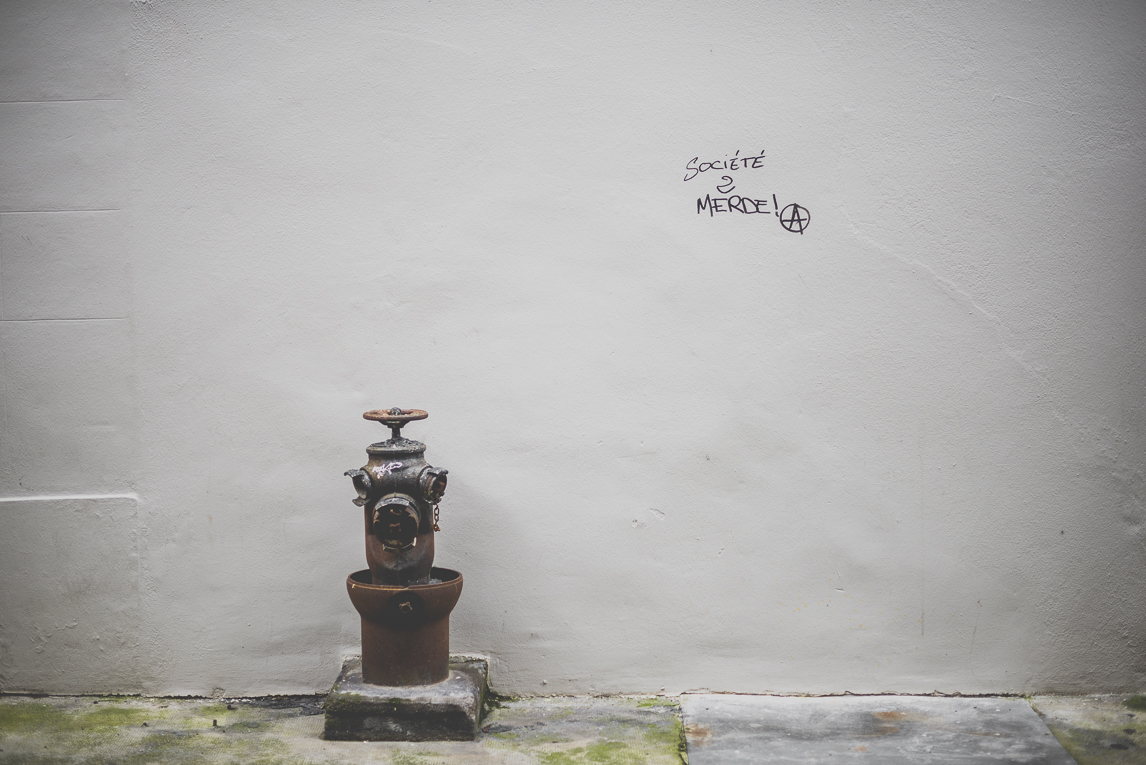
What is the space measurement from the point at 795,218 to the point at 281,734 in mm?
2716

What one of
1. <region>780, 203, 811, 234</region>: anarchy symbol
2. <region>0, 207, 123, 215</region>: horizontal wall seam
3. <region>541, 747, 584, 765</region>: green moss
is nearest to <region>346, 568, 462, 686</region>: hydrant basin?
<region>541, 747, 584, 765</region>: green moss

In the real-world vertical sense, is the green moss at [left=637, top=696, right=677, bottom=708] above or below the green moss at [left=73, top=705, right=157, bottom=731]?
below

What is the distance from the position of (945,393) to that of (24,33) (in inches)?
153

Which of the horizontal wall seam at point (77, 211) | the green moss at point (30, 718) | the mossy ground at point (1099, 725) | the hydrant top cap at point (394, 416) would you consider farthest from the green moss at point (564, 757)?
the horizontal wall seam at point (77, 211)

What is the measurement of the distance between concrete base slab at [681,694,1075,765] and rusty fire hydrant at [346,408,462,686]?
100 centimetres

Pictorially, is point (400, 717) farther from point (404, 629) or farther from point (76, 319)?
point (76, 319)

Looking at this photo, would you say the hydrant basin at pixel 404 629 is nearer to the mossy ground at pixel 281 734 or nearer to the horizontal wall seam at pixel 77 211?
the mossy ground at pixel 281 734

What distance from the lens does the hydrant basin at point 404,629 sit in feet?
9.83

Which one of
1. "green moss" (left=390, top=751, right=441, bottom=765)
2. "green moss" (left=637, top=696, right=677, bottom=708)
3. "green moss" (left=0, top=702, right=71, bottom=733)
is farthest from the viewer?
"green moss" (left=637, top=696, right=677, bottom=708)

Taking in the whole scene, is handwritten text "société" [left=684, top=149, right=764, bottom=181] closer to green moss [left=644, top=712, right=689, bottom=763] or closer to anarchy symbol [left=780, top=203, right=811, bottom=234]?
anarchy symbol [left=780, top=203, right=811, bottom=234]

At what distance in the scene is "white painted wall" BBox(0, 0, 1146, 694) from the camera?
3275mm

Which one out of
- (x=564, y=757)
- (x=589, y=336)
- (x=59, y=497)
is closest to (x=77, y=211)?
(x=59, y=497)

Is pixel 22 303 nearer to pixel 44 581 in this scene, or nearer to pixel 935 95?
pixel 44 581

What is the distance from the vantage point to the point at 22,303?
3357 mm
